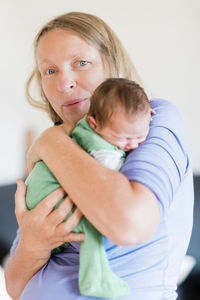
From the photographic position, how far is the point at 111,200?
775 mm

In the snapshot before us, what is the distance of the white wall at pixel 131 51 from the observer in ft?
7.03

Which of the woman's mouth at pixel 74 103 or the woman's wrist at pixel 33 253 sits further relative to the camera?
the woman's mouth at pixel 74 103

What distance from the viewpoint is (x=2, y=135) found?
2.41m

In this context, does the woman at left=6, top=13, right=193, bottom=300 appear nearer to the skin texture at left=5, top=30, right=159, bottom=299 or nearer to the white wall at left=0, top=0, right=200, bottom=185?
the skin texture at left=5, top=30, right=159, bottom=299

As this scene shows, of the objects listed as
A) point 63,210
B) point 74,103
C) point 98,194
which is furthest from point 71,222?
point 74,103

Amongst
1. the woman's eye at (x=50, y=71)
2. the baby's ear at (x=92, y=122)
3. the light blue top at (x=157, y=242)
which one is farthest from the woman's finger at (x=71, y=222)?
the woman's eye at (x=50, y=71)

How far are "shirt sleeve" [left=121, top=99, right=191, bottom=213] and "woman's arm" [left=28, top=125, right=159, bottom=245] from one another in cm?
3

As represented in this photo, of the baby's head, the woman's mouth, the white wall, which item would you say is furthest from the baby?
the white wall

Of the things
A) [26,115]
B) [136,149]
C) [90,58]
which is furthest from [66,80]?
[26,115]

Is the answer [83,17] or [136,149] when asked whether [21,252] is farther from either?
[83,17]

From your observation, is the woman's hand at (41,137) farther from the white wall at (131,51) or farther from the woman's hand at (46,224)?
the white wall at (131,51)

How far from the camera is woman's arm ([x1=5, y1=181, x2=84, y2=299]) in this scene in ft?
3.05

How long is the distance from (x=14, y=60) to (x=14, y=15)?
298mm

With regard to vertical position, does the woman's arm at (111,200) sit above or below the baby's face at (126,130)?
below
